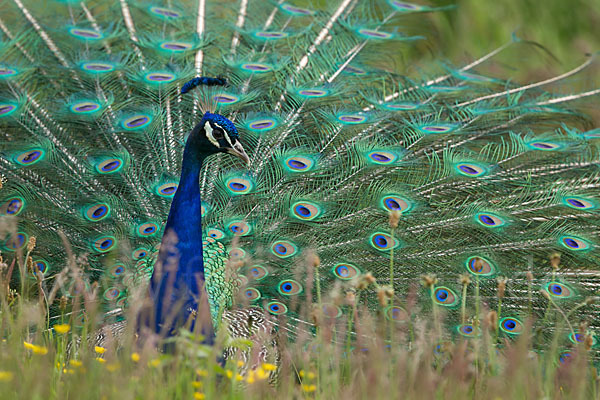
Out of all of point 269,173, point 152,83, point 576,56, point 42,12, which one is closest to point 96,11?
point 42,12

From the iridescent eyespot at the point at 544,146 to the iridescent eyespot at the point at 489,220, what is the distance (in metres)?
0.41

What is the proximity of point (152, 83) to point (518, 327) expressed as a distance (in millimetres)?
1739

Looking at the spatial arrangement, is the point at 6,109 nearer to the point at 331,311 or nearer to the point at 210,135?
the point at 210,135

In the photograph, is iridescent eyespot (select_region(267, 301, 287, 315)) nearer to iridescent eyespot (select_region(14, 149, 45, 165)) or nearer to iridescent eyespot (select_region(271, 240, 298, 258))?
iridescent eyespot (select_region(271, 240, 298, 258))

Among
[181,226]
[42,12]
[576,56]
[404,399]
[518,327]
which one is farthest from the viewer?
[576,56]

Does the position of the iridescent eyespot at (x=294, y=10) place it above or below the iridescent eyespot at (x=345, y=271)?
above

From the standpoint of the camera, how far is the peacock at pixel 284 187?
326 centimetres

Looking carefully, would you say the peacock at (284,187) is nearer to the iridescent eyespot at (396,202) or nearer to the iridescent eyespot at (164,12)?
the iridescent eyespot at (396,202)

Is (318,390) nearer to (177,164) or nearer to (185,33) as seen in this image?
(177,164)

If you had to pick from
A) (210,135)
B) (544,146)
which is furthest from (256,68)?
(544,146)

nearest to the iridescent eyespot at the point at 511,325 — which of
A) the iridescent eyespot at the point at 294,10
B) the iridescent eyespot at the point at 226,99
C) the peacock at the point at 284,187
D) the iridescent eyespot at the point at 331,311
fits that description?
the peacock at the point at 284,187

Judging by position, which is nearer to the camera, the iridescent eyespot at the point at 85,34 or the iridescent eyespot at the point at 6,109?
the iridescent eyespot at the point at 6,109

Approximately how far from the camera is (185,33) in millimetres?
3840

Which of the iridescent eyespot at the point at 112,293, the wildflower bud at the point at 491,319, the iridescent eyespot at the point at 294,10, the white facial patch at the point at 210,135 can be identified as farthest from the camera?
the iridescent eyespot at the point at 294,10
